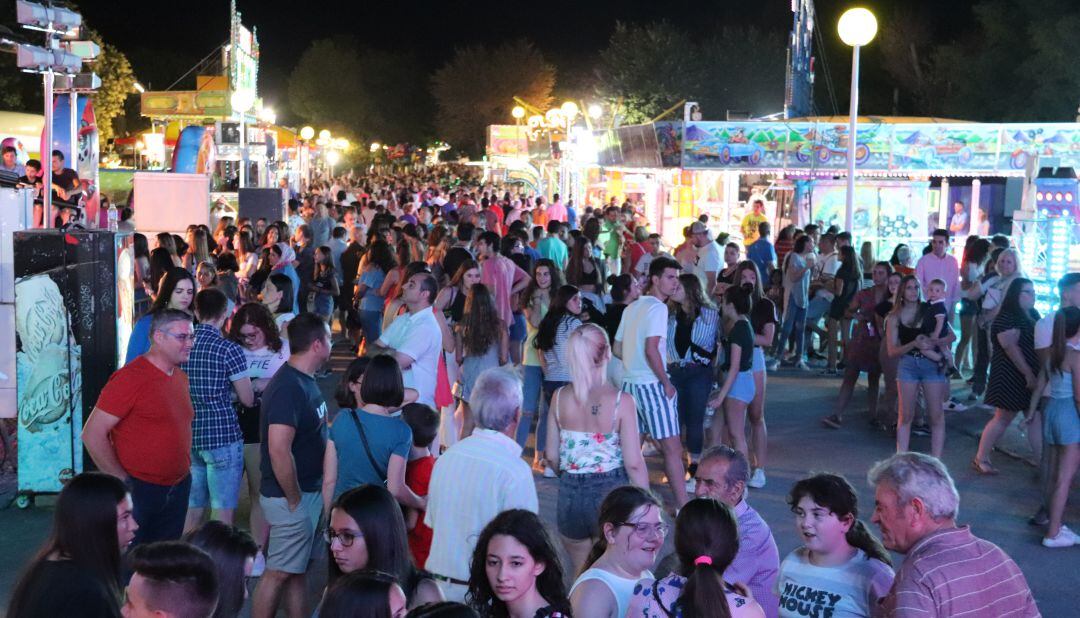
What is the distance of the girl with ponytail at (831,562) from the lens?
4.11 metres

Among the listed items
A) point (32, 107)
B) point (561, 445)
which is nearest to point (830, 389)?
point (561, 445)

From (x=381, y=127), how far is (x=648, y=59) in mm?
36855

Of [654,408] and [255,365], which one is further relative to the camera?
[654,408]

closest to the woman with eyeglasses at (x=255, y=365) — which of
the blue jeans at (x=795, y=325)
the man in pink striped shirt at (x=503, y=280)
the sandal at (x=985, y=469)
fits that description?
the man in pink striped shirt at (x=503, y=280)

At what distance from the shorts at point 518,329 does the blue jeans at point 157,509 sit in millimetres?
5370

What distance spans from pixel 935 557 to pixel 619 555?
3.41ft

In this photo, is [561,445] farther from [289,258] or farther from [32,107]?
[32,107]

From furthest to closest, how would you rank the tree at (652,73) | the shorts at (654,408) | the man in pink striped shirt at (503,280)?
the tree at (652,73), the man in pink striped shirt at (503,280), the shorts at (654,408)

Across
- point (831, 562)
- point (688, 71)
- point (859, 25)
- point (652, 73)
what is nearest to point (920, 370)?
point (831, 562)

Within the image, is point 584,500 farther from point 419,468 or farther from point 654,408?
point 654,408

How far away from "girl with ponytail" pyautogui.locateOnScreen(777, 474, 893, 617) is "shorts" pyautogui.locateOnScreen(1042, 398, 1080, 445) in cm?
404

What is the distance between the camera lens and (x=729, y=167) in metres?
21.2

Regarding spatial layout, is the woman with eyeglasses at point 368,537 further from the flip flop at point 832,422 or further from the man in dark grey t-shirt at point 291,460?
the flip flop at point 832,422

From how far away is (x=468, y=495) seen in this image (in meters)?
4.64
